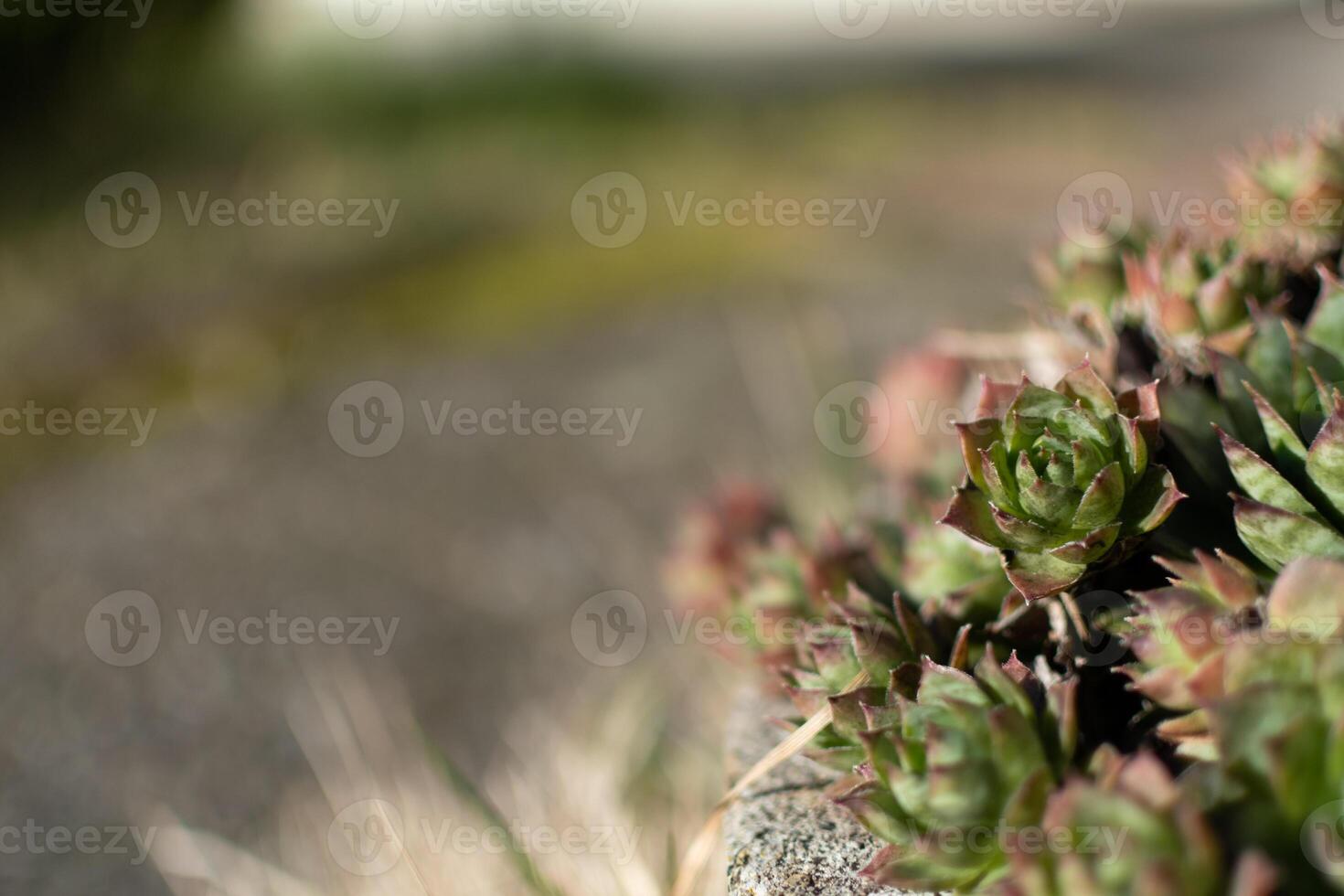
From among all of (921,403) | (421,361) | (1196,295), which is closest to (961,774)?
(1196,295)

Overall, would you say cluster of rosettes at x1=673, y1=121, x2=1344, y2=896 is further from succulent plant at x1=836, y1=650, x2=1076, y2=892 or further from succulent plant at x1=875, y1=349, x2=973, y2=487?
succulent plant at x1=875, y1=349, x2=973, y2=487

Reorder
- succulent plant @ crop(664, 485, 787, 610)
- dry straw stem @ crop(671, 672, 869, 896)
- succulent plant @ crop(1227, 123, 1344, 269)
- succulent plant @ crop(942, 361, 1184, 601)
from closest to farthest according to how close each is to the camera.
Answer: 1. succulent plant @ crop(942, 361, 1184, 601)
2. dry straw stem @ crop(671, 672, 869, 896)
3. succulent plant @ crop(1227, 123, 1344, 269)
4. succulent plant @ crop(664, 485, 787, 610)

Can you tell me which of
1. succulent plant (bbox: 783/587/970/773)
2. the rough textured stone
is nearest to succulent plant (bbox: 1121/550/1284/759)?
succulent plant (bbox: 783/587/970/773)

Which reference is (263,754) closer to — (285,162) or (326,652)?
(326,652)

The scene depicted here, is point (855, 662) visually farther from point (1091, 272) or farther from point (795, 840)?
point (1091, 272)

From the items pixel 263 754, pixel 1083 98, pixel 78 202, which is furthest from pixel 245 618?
pixel 1083 98
